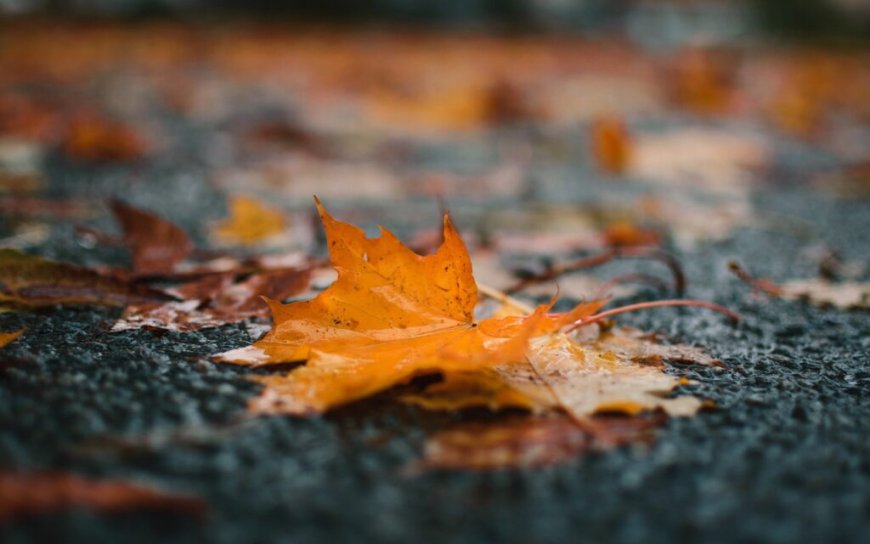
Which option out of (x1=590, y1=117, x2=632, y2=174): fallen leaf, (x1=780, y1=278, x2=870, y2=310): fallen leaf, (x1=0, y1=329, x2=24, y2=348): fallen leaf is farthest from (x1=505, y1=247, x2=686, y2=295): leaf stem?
(x1=590, y1=117, x2=632, y2=174): fallen leaf

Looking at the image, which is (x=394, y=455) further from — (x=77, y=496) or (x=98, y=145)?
(x=98, y=145)

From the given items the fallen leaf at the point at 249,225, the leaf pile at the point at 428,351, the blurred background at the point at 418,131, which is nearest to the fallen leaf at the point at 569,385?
the leaf pile at the point at 428,351

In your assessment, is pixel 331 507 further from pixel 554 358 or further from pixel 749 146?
pixel 749 146

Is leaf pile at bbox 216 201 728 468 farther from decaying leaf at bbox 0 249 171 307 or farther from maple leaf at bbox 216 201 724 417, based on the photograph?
decaying leaf at bbox 0 249 171 307

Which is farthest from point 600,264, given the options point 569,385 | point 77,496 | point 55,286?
point 77,496

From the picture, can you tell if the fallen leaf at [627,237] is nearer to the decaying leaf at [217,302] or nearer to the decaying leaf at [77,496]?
the decaying leaf at [217,302]

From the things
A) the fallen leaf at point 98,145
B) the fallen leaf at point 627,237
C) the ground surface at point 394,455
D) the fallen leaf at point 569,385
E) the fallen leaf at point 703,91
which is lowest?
the ground surface at point 394,455
